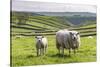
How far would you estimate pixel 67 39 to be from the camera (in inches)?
81.0

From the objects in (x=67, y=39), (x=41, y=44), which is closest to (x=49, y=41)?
(x=41, y=44)

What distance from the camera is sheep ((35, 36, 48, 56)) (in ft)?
6.48

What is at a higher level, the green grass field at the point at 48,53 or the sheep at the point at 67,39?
the sheep at the point at 67,39

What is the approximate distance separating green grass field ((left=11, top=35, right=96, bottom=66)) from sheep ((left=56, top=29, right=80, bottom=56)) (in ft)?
0.16

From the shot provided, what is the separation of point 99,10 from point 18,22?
87 centimetres

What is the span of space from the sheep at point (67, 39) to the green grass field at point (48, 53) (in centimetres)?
5

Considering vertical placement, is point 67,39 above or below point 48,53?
above

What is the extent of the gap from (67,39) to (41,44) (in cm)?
27

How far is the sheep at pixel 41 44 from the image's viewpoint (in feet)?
6.48

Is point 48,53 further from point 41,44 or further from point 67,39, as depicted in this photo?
point 67,39

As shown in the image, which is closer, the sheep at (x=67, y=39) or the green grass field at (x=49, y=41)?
the green grass field at (x=49, y=41)

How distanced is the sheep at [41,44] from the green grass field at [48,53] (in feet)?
0.13

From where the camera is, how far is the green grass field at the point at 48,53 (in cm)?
191
